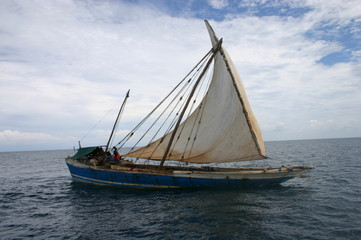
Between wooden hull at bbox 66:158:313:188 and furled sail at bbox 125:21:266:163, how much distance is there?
1520 millimetres

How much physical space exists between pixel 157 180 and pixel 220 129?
718 cm

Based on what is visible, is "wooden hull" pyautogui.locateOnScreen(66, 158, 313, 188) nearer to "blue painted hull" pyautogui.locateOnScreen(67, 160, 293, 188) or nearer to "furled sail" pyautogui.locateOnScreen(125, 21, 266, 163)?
"blue painted hull" pyautogui.locateOnScreen(67, 160, 293, 188)

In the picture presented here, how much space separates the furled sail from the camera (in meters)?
18.1

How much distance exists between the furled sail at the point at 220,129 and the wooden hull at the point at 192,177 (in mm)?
1520

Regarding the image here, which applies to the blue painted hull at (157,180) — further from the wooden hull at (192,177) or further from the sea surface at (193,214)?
the sea surface at (193,214)

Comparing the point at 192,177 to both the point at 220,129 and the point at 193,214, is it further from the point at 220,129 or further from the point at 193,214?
the point at 193,214

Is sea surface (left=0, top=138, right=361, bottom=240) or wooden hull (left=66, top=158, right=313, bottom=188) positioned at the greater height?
wooden hull (left=66, top=158, right=313, bottom=188)

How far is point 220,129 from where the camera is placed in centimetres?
1980

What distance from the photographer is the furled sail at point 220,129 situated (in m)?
18.1

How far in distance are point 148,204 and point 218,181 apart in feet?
19.9

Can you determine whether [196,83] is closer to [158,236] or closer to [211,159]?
[211,159]

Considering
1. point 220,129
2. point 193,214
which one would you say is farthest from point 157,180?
point 220,129

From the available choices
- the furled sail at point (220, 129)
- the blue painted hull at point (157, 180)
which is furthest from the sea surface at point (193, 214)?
the furled sail at point (220, 129)

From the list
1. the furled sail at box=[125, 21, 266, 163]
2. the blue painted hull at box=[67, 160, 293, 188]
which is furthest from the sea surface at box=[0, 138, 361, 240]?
the furled sail at box=[125, 21, 266, 163]
